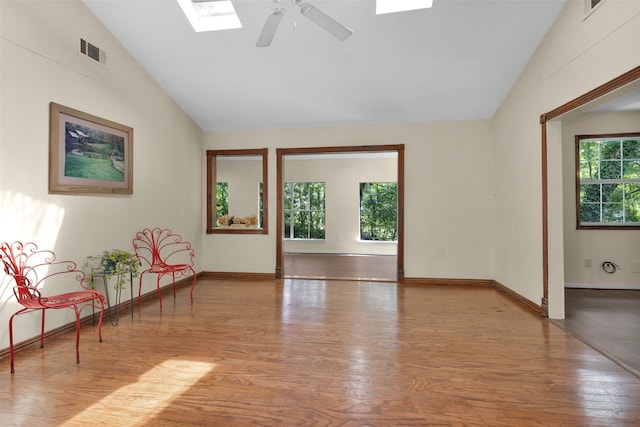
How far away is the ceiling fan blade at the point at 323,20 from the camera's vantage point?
96.3 inches

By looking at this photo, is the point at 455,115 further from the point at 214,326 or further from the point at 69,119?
the point at 69,119

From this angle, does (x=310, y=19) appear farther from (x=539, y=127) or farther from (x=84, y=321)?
(x=84, y=321)

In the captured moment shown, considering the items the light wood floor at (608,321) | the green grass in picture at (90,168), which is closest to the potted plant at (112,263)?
the green grass in picture at (90,168)

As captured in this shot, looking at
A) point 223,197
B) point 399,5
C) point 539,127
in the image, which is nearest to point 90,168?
point 399,5

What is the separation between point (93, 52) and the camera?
3387 millimetres

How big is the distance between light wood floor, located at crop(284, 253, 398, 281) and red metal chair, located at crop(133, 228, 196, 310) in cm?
183

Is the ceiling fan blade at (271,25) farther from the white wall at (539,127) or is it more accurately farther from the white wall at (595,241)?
the white wall at (595,241)

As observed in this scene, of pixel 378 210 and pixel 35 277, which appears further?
pixel 378 210

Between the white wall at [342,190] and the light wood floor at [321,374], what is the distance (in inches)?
223

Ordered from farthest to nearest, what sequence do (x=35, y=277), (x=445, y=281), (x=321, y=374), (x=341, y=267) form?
(x=341, y=267) → (x=445, y=281) → (x=35, y=277) → (x=321, y=374)

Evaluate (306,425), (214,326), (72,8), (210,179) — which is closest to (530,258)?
(306,425)

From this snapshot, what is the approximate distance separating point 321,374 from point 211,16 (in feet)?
12.1

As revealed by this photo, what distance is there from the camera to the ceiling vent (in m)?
3.27

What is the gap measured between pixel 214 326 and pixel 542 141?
13.1ft
